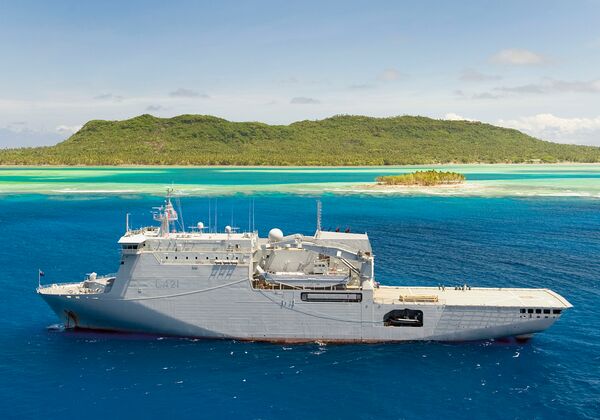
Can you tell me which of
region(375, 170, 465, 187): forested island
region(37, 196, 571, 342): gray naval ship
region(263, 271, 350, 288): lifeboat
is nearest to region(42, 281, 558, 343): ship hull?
region(37, 196, 571, 342): gray naval ship

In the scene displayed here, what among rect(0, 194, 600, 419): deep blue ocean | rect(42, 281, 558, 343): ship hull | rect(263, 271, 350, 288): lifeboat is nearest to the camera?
rect(0, 194, 600, 419): deep blue ocean

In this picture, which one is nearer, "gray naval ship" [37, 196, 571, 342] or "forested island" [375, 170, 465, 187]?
"gray naval ship" [37, 196, 571, 342]

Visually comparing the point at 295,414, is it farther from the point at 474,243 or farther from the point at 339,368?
the point at 474,243

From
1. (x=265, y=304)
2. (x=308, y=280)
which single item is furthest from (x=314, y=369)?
(x=308, y=280)

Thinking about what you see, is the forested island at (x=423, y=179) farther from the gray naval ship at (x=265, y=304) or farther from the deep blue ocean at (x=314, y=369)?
the gray naval ship at (x=265, y=304)

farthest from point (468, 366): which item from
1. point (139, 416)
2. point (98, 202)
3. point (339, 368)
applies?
point (98, 202)

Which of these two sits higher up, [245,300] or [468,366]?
[245,300]

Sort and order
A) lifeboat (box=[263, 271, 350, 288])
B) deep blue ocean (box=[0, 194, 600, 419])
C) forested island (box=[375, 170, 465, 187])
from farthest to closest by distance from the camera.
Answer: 1. forested island (box=[375, 170, 465, 187])
2. lifeboat (box=[263, 271, 350, 288])
3. deep blue ocean (box=[0, 194, 600, 419])

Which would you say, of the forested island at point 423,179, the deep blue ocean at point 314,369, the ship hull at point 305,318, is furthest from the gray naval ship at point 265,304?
the forested island at point 423,179

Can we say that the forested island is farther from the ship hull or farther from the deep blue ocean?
the ship hull

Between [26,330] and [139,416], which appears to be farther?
[26,330]
